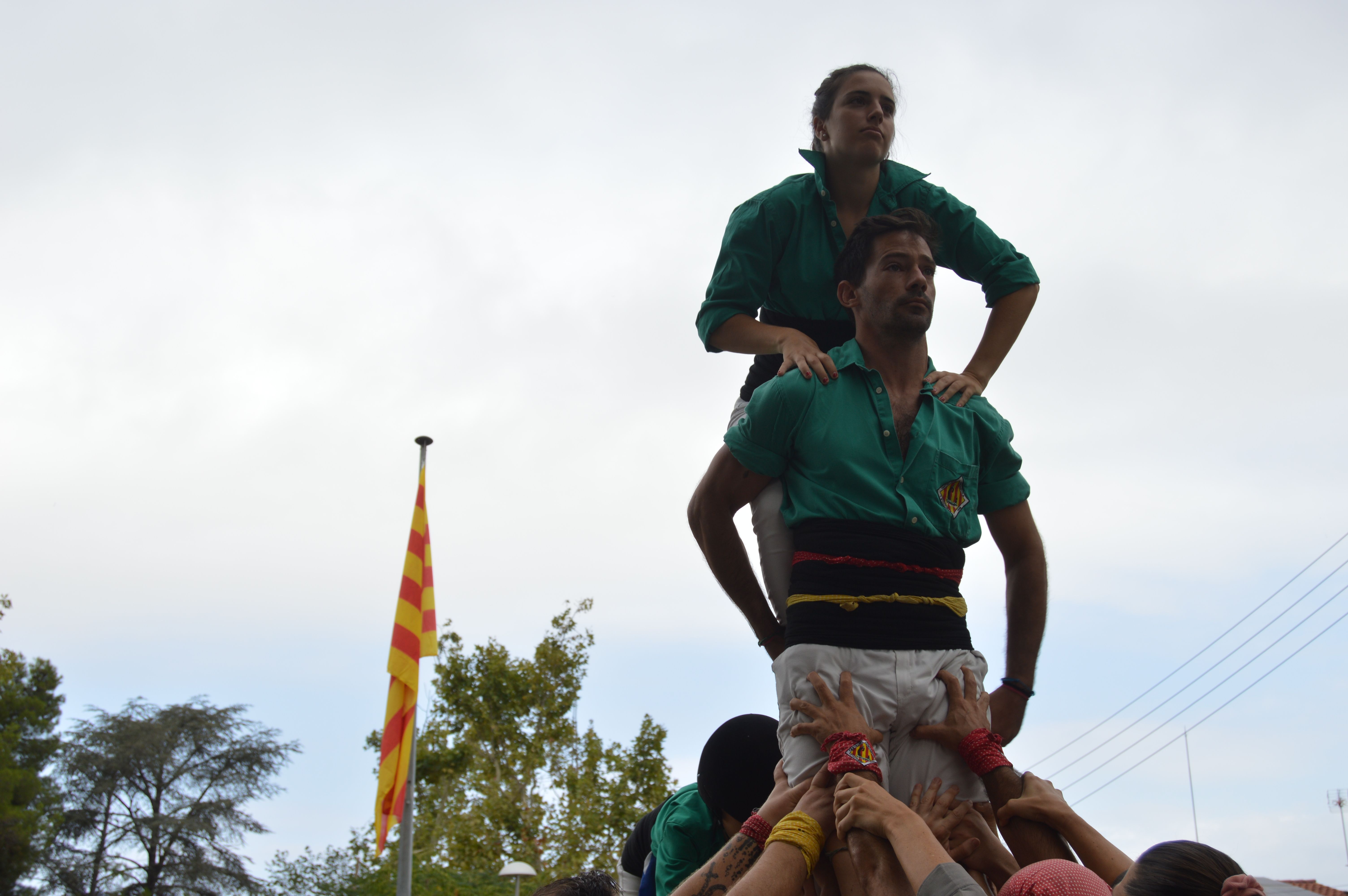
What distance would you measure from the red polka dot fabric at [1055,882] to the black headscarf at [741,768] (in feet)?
4.17

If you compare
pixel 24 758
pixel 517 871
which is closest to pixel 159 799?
pixel 24 758

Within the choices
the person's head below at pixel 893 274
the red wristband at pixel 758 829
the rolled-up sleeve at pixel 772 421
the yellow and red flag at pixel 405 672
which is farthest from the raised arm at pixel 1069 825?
the yellow and red flag at pixel 405 672

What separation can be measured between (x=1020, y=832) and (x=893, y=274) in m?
1.42

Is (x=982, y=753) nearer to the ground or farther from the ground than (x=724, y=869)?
farther from the ground

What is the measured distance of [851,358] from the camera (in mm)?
2867

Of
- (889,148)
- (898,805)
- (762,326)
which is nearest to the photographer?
(898,805)

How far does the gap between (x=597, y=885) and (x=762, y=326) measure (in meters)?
1.64

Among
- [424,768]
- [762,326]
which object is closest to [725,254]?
[762,326]

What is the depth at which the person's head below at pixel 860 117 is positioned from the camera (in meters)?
3.14

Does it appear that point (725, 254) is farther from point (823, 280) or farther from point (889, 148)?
point (889, 148)

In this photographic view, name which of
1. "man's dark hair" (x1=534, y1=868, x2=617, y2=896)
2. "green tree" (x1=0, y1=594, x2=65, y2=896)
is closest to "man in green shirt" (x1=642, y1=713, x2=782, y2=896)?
"man's dark hair" (x1=534, y1=868, x2=617, y2=896)

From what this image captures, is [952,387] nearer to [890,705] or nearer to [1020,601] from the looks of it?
[1020,601]

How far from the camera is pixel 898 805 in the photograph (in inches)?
91.0

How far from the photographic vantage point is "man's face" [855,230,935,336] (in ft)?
9.35
